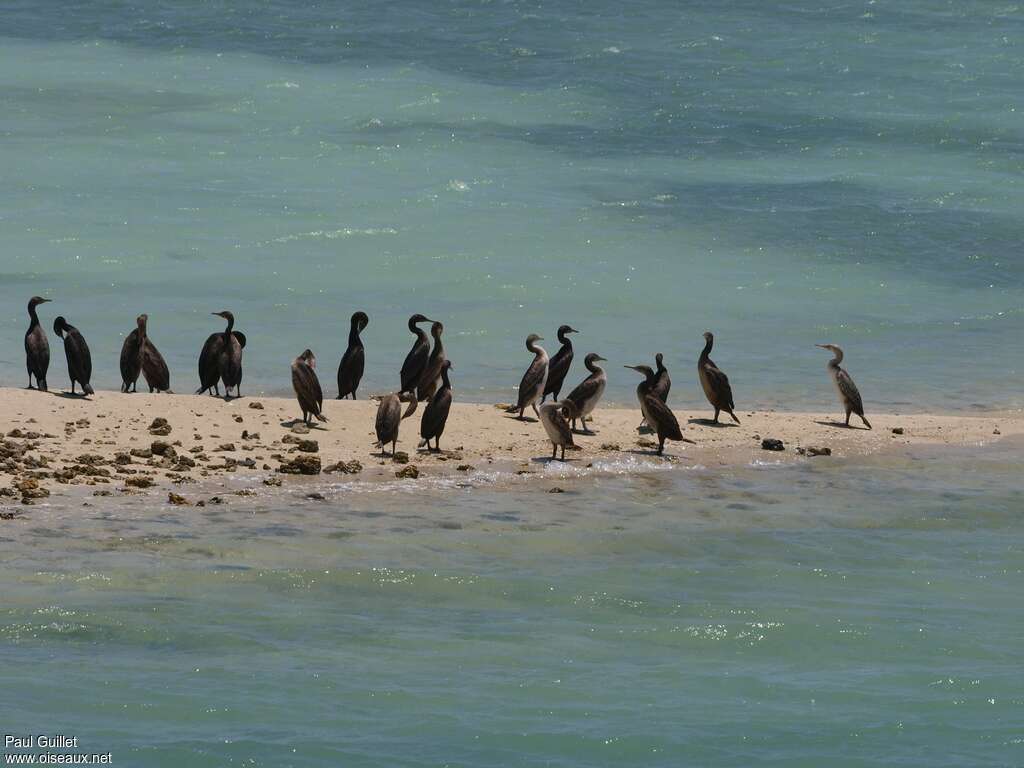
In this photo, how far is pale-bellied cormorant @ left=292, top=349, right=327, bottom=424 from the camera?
14805mm

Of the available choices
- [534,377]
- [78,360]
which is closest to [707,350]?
[534,377]

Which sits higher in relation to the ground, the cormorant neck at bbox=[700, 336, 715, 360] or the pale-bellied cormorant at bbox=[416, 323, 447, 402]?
the cormorant neck at bbox=[700, 336, 715, 360]

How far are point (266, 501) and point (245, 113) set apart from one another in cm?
2817

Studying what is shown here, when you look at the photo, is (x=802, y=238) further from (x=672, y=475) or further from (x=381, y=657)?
(x=381, y=657)

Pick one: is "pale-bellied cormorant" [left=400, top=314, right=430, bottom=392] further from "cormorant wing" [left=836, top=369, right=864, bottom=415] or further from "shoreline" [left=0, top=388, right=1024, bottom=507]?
A: "cormorant wing" [left=836, top=369, right=864, bottom=415]

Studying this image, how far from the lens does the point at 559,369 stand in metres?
16.9

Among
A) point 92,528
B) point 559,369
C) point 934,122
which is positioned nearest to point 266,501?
point 92,528

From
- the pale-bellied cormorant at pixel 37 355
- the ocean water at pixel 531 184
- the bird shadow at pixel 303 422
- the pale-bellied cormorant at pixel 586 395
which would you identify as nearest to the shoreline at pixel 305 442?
the bird shadow at pixel 303 422

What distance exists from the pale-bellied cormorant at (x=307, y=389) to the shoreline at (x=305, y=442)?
0.51ft

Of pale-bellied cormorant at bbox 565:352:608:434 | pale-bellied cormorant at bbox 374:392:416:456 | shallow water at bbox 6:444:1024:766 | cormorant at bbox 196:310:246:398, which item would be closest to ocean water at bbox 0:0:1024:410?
cormorant at bbox 196:310:246:398

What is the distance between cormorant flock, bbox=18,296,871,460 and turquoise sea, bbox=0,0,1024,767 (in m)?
0.77

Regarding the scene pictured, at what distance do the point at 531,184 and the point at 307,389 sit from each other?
19.0 meters

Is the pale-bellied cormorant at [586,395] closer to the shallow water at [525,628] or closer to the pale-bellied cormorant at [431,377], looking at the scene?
the pale-bellied cormorant at [431,377]

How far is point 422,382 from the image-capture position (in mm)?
16516
